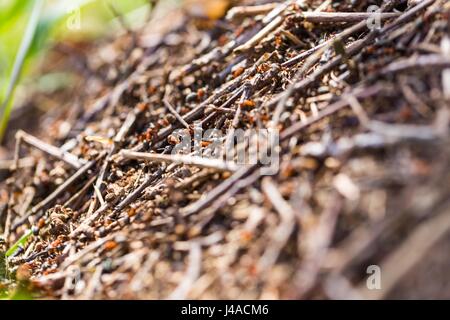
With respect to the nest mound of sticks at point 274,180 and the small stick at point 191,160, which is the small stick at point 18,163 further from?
the small stick at point 191,160

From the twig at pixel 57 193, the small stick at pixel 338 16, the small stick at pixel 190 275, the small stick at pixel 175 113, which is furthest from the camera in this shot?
the twig at pixel 57 193

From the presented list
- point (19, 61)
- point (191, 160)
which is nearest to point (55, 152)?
point (19, 61)

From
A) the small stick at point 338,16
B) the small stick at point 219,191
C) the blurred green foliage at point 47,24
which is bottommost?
the small stick at point 219,191

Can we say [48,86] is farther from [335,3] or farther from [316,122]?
[316,122]

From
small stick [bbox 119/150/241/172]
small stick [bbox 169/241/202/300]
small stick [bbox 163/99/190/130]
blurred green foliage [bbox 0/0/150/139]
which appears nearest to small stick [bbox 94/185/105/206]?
small stick [bbox 119/150/241/172]

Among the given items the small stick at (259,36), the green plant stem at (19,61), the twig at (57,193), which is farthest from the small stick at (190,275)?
the green plant stem at (19,61)
